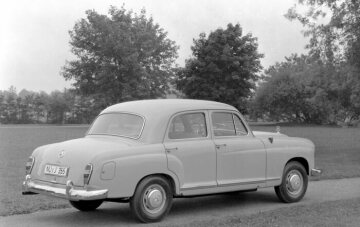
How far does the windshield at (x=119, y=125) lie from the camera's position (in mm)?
8461

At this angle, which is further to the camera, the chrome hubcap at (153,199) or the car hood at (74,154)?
the chrome hubcap at (153,199)

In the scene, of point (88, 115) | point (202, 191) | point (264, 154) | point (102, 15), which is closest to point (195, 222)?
point (202, 191)

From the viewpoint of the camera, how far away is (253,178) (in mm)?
9438

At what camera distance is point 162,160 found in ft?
26.5

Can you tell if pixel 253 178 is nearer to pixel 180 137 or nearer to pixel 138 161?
pixel 180 137

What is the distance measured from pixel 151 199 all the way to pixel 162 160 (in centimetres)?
58

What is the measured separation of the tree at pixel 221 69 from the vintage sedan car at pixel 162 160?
46145 mm

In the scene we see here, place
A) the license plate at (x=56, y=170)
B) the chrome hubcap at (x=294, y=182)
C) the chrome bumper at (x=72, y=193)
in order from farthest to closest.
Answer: the chrome hubcap at (x=294, y=182)
the license plate at (x=56, y=170)
the chrome bumper at (x=72, y=193)

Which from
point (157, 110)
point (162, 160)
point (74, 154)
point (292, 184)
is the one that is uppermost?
point (157, 110)

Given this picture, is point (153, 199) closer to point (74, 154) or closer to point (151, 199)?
point (151, 199)

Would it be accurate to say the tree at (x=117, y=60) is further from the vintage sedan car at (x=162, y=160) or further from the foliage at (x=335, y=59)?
the vintage sedan car at (x=162, y=160)

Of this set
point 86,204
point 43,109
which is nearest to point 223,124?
point 86,204

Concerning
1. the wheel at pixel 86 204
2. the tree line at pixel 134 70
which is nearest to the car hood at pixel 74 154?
the wheel at pixel 86 204

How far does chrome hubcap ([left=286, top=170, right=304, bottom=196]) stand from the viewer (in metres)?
10.0
